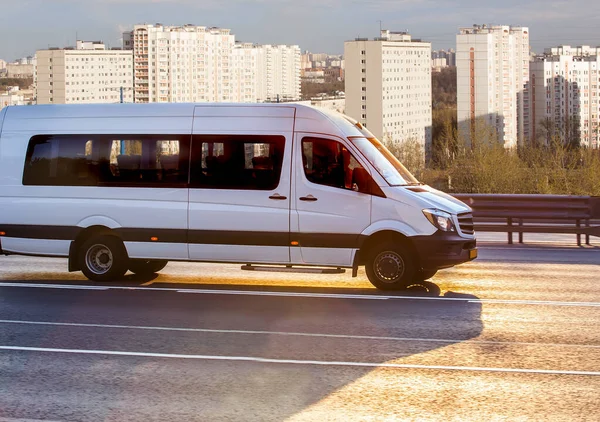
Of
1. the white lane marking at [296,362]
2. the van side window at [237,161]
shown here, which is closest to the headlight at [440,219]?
the van side window at [237,161]

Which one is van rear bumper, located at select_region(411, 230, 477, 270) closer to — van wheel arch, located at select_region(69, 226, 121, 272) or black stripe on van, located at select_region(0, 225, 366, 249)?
black stripe on van, located at select_region(0, 225, 366, 249)

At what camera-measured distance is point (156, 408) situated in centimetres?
677

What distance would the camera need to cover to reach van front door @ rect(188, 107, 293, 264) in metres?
12.5

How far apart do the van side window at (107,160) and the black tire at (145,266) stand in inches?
46.0

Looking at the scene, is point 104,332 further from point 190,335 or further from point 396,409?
point 396,409

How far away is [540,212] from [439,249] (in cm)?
780

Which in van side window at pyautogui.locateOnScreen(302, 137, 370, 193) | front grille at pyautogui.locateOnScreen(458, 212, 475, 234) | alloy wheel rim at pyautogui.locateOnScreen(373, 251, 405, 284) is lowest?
alloy wheel rim at pyautogui.locateOnScreen(373, 251, 405, 284)

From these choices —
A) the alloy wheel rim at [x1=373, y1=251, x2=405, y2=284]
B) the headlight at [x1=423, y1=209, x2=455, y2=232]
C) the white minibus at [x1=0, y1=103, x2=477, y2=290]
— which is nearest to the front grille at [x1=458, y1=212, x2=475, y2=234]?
the white minibus at [x1=0, y1=103, x2=477, y2=290]

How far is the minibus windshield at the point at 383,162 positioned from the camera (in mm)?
12445

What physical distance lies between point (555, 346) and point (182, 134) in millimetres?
5999

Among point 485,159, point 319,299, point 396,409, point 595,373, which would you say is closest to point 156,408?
point 396,409

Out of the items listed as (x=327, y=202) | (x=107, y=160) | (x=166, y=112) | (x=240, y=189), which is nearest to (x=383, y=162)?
(x=327, y=202)

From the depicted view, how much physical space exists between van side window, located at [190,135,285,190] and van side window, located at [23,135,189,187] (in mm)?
201

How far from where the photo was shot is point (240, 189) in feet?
41.5
